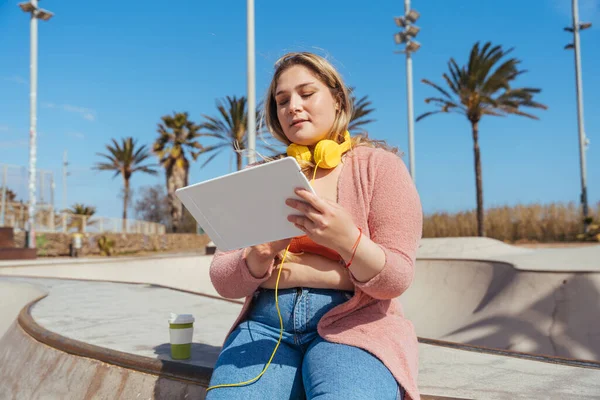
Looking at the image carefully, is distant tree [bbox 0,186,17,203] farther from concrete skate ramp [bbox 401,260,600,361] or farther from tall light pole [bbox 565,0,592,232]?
tall light pole [bbox 565,0,592,232]

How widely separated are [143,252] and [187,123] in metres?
12.4

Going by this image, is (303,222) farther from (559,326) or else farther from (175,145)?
(175,145)

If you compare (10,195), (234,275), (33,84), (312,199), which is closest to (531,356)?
(234,275)

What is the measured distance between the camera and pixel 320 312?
6.53ft

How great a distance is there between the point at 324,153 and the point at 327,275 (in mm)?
499

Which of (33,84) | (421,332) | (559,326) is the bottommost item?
(421,332)

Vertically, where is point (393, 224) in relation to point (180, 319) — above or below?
above

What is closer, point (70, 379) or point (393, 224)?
point (393, 224)

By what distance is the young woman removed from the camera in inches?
68.6

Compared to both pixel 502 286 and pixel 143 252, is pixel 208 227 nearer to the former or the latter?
pixel 502 286

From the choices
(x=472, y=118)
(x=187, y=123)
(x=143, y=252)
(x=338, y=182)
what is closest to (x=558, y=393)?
(x=338, y=182)

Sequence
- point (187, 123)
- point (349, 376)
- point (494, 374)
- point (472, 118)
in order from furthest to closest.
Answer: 1. point (187, 123)
2. point (472, 118)
3. point (494, 374)
4. point (349, 376)

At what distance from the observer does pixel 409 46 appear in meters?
20.0

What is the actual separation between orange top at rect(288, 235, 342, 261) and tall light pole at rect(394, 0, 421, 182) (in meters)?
17.8
